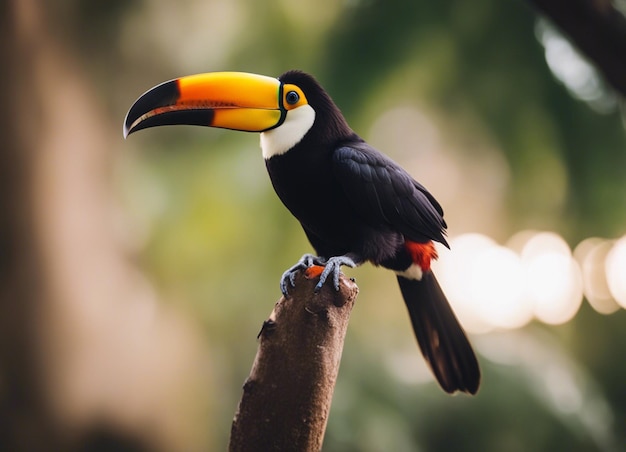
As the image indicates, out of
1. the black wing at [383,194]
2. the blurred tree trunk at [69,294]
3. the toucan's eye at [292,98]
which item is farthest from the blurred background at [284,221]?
the toucan's eye at [292,98]

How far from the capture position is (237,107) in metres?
1.70

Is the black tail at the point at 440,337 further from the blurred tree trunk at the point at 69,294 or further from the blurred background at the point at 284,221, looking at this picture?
the blurred tree trunk at the point at 69,294

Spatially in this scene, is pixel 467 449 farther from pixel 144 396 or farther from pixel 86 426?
pixel 86 426

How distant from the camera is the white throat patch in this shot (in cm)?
174

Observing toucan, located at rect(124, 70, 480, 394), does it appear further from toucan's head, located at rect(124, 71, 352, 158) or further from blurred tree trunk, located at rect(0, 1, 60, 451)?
blurred tree trunk, located at rect(0, 1, 60, 451)

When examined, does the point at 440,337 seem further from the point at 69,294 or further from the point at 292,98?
the point at 69,294

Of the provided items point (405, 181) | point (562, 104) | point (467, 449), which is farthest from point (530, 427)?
point (405, 181)

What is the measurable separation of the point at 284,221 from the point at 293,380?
2.44 metres

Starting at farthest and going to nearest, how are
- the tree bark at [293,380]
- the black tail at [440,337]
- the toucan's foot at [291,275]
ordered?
the black tail at [440,337] → the toucan's foot at [291,275] → the tree bark at [293,380]

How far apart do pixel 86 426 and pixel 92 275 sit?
0.72 metres

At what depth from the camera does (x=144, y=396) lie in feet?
10.7

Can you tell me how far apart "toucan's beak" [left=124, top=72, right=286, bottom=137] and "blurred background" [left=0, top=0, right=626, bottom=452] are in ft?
5.03

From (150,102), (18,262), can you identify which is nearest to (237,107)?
(150,102)

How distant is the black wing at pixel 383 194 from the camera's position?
67.8 inches
